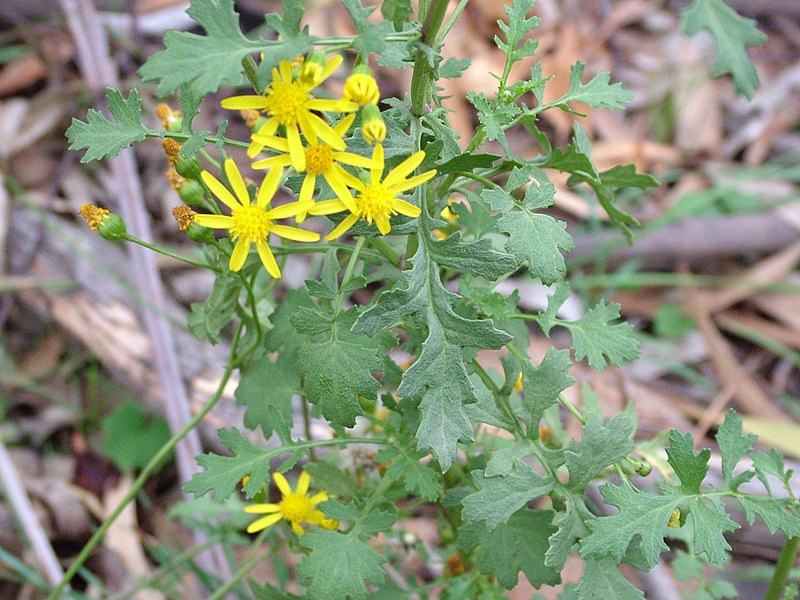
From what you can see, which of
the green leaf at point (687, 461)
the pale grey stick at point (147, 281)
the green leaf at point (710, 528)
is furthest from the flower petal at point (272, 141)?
the pale grey stick at point (147, 281)

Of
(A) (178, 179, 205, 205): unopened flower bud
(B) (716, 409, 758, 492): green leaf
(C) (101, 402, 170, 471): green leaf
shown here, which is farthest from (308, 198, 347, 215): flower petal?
(C) (101, 402, 170, 471): green leaf

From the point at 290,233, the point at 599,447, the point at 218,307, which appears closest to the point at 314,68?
the point at 290,233

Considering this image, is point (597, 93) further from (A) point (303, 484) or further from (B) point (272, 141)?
(A) point (303, 484)

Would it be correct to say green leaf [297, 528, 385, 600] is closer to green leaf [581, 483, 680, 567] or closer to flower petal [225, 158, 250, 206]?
green leaf [581, 483, 680, 567]

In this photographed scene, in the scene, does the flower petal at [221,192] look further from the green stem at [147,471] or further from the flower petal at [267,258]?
the green stem at [147,471]

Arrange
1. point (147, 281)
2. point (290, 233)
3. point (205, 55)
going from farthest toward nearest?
point (147, 281) < point (290, 233) < point (205, 55)

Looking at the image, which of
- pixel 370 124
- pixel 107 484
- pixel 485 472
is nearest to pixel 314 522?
pixel 485 472

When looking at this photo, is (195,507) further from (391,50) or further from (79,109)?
(79,109)
